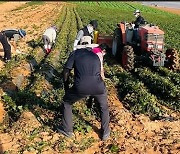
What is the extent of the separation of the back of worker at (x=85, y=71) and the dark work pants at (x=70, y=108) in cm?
16

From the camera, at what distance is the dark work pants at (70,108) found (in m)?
6.19

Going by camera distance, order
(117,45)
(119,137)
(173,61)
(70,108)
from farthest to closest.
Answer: (117,45)
(173,61)
(119,137)
(70,108)

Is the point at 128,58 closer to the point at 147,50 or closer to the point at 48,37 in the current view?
the point at 147,50

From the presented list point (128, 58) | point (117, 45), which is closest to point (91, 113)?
point (128, 58)

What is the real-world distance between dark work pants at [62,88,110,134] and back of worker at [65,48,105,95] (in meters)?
0.16

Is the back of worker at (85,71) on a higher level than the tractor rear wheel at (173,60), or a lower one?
higher

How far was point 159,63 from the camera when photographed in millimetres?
10547

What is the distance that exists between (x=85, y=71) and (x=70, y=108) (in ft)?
2.52

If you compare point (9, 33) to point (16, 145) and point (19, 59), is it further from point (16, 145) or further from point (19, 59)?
point (16, 145)

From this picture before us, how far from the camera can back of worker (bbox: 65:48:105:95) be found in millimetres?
6012

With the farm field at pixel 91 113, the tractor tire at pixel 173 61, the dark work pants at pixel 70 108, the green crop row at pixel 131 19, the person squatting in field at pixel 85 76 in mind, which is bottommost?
the green crop row at pixel 131 19

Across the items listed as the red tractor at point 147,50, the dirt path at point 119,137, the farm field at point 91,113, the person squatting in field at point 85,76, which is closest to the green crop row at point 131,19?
the red tractor at point 147,50

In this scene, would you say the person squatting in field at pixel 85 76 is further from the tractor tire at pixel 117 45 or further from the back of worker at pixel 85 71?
the tractor tire at pixel 117 45

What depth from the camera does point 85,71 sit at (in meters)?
6.02
